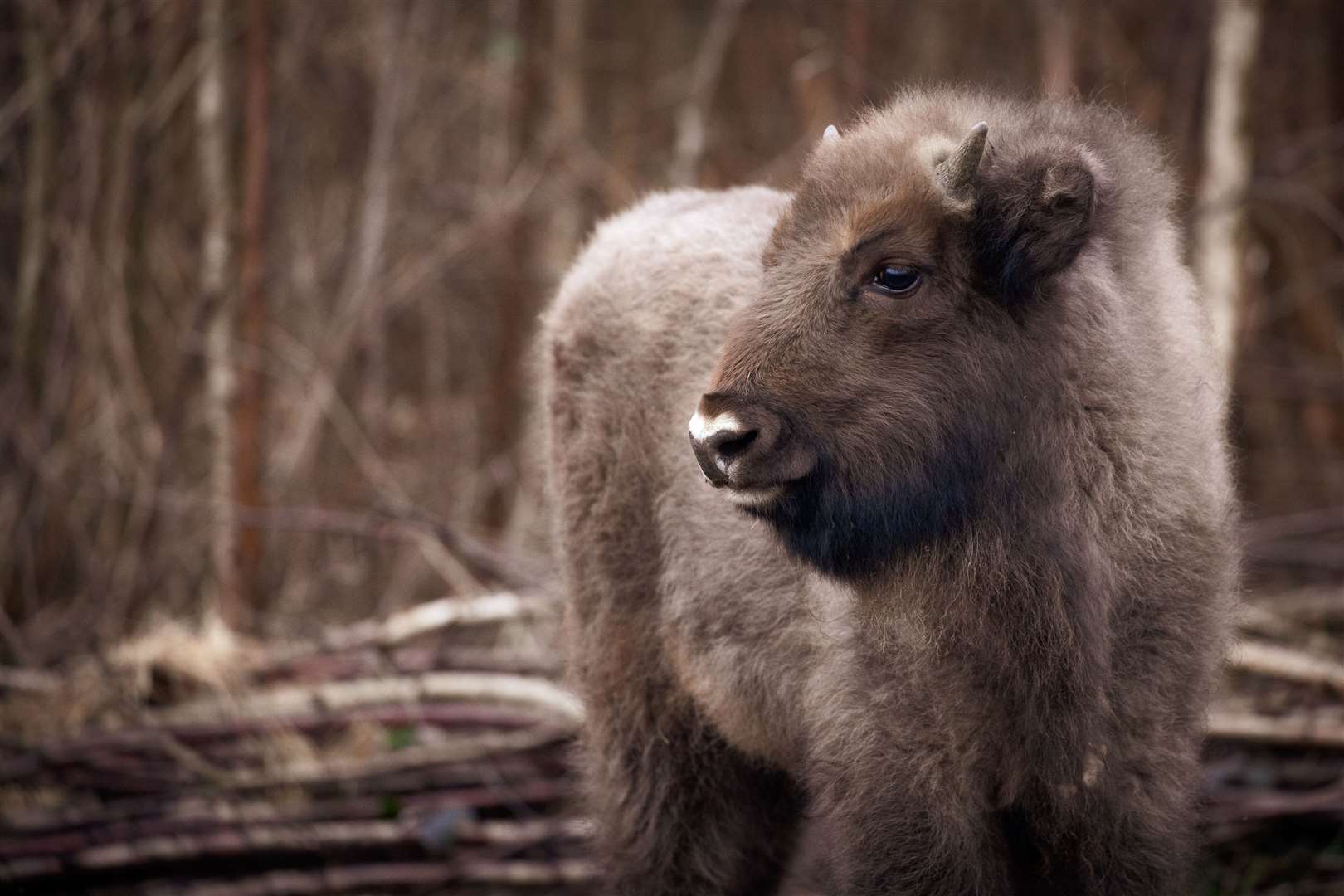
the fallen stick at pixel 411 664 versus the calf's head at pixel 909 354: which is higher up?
the calf's head at pixel 909 354

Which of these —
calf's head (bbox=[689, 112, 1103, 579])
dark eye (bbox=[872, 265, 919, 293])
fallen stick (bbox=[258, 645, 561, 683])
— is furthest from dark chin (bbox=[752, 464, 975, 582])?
fallen stick (bbox=[258, 645, 561, 683])

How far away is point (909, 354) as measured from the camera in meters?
2.79

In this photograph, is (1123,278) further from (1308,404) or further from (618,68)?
(618,68)

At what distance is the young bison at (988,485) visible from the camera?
2.77 m

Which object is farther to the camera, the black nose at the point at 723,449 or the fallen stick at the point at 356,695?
the fallen stick at the point at 356,695

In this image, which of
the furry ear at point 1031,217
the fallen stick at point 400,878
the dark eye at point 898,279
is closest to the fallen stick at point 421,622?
the fallen stick at point 400,878

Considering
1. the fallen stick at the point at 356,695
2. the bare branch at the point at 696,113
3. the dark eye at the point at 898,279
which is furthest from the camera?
the bare branch at the point at 696,113

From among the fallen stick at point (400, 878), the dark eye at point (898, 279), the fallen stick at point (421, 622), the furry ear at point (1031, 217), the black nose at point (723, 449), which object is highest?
the furry ear at point (1031, 217)

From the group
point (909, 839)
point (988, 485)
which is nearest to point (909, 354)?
point (988, 485)

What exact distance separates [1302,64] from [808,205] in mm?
9325

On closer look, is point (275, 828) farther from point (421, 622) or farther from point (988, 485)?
point (988, 485)

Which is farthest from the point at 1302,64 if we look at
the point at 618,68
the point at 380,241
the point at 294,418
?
the point at 294,418

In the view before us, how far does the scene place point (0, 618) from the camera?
6.22 meters

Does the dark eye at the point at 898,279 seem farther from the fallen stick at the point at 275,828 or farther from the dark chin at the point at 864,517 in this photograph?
the fallen stick at the point at 275,828
